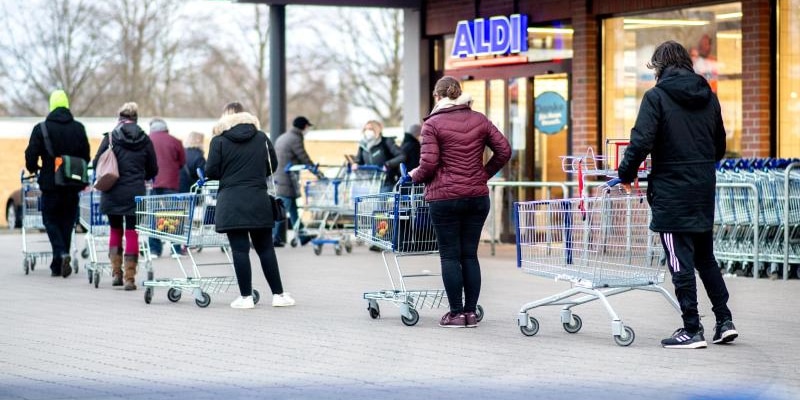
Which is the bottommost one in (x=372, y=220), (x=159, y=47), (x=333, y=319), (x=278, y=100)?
(x=333, y=319)

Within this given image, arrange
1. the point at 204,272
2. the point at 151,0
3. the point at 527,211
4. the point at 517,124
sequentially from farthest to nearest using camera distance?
the point at 151,0 → the point at 517,124 → the point at 204,272 → the point at 527,211

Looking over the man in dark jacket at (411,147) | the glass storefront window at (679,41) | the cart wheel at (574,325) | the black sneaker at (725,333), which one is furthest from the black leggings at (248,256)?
the man in dark jacket at (411,147)

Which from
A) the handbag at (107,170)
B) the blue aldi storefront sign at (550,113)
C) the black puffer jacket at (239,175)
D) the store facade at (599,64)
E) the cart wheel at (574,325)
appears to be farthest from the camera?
the blue aldi storefront sign at (550,113)

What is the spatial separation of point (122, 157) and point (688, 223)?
6.58m

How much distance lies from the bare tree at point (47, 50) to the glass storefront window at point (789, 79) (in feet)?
112

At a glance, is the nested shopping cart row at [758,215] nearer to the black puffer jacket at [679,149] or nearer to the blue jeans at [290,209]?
the black puffer jacket at [679,149]

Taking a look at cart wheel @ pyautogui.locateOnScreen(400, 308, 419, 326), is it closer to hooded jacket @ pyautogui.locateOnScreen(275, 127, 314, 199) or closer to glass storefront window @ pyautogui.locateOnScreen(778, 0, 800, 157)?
glass storefront window @ pyautogui.locateOnScreen(778, 0, 800, 157)

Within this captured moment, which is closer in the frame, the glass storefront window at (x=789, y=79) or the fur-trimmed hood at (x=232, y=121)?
the fur-trimmed hood at (x=232, y=121)

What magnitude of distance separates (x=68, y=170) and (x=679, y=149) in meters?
7.87

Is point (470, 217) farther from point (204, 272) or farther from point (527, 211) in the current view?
point (204, 272)

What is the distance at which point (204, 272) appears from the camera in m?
16.2

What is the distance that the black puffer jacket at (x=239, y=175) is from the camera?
11555 millimetres

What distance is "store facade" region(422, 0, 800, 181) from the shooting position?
656 inches

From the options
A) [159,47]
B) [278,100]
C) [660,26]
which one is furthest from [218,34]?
[660,26]
